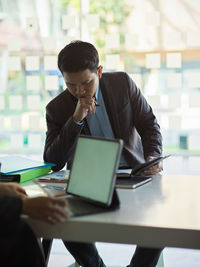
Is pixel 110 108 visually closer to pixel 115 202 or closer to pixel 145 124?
pixel 145 124

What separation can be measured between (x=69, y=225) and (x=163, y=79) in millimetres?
2559

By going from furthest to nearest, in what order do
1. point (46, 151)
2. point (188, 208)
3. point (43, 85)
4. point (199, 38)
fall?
point (43, 85) < point (199, 38) < point (46, 151) < point (188, 208)

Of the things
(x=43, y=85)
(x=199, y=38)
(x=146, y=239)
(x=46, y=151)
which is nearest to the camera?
(x=146, y=239)

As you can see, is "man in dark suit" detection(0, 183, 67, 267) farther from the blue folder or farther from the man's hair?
the man's hair

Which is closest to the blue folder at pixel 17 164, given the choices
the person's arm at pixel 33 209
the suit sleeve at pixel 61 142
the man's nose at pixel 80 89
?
the suit sleeve at pixel 61 142

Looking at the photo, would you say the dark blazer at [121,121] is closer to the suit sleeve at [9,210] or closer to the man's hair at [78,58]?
the man's hair at [78,58]

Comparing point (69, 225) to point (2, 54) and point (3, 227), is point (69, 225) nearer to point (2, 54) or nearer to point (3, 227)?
point (3, 227)

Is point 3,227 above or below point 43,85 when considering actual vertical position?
below

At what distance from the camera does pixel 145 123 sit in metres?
2.29

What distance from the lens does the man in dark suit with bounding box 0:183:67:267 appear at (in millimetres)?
1107

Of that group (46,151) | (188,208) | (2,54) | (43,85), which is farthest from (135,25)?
(188,208)

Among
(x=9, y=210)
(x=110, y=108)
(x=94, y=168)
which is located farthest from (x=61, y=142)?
(x=9, y=210)

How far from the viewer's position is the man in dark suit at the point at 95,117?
1.95 m

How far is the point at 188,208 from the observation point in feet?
4.30
